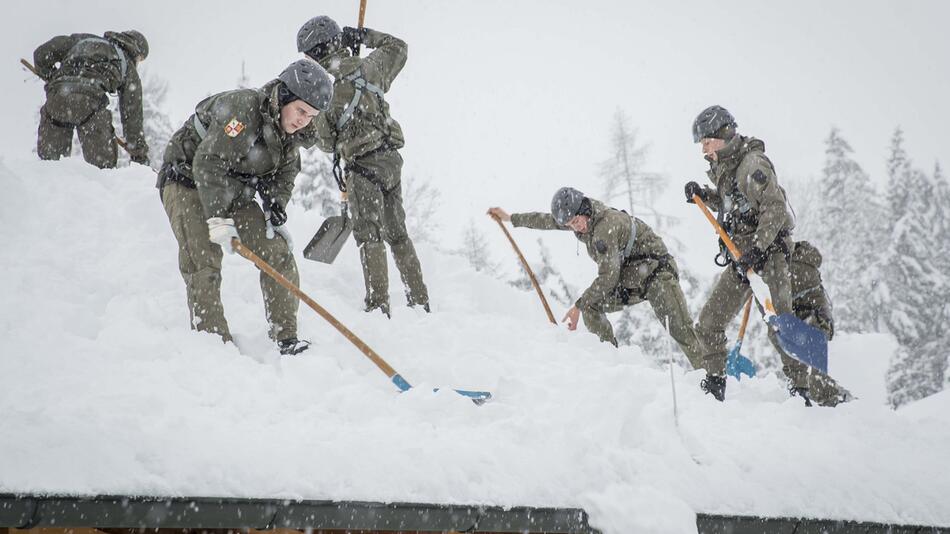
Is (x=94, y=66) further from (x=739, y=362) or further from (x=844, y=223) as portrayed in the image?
(x=844, y=223)

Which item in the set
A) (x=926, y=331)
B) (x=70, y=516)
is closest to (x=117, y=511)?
(x=70, y=516)

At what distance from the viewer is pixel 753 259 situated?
18.1ft

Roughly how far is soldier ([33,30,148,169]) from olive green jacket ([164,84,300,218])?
3.61 meters

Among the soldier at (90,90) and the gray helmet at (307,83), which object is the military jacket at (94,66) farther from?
the gray helmet at (307,83)

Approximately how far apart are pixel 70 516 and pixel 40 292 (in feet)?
12.9

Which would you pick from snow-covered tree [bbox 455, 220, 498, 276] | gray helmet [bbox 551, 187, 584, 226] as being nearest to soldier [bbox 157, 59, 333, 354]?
gray helmet [bbox 551, 187, 584, 226]

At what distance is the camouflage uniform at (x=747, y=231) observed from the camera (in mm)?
5445

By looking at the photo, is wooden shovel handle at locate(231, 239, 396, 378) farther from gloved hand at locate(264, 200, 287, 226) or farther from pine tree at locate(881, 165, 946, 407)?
pine tree at locate(881, 165, 946, 407)

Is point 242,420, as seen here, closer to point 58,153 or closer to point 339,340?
point 339,340

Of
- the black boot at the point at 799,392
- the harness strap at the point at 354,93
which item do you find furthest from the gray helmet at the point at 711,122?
the harness strap at the point at 354,93

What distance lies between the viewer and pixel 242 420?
9.99 feet

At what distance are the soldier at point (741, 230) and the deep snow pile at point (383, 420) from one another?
15.3 inches

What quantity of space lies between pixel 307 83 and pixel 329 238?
2070 millimetres

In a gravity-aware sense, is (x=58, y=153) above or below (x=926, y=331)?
below
